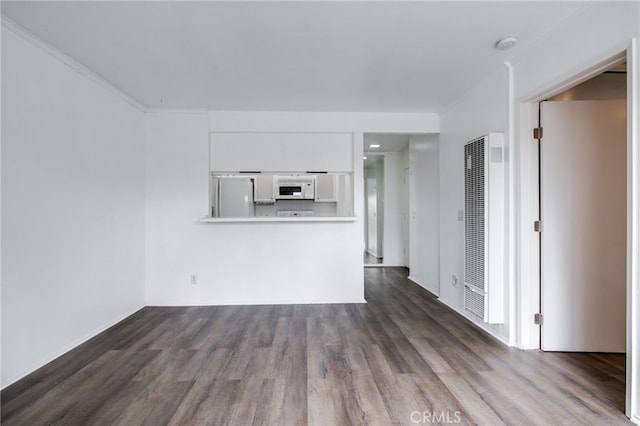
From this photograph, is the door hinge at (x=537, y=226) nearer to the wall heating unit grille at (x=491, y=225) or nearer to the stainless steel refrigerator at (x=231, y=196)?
the wall heating unit grille at (x=491, y=225)

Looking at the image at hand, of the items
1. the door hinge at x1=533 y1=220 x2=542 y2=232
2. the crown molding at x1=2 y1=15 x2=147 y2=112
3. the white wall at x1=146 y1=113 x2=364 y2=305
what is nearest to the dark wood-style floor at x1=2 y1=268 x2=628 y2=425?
the white wall at x1=146 y1=113 x2=364 y2=305

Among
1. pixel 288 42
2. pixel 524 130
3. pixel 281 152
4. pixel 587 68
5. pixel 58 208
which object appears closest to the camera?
pixel 587 68

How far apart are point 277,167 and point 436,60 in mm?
2229

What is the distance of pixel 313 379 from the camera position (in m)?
2.10

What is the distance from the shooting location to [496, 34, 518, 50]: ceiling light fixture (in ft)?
7.47

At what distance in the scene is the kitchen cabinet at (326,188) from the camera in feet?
17.4

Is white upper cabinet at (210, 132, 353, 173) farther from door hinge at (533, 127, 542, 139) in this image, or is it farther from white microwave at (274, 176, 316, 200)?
door hinge at (533, 127, 542, 139)

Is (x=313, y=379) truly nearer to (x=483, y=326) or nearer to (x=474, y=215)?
(x=483, y=326)

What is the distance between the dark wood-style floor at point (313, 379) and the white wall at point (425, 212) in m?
1.33

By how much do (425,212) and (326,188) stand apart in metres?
1.73

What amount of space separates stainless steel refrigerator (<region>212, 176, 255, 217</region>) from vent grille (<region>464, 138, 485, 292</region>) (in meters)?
2.93

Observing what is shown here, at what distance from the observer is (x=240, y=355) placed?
97.5 inches

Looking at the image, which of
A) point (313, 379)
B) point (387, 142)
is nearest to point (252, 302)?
point (313, 379)

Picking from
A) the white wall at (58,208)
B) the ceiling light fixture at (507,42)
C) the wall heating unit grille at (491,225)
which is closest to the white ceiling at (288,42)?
the ceiling light fixture at (507,42)
